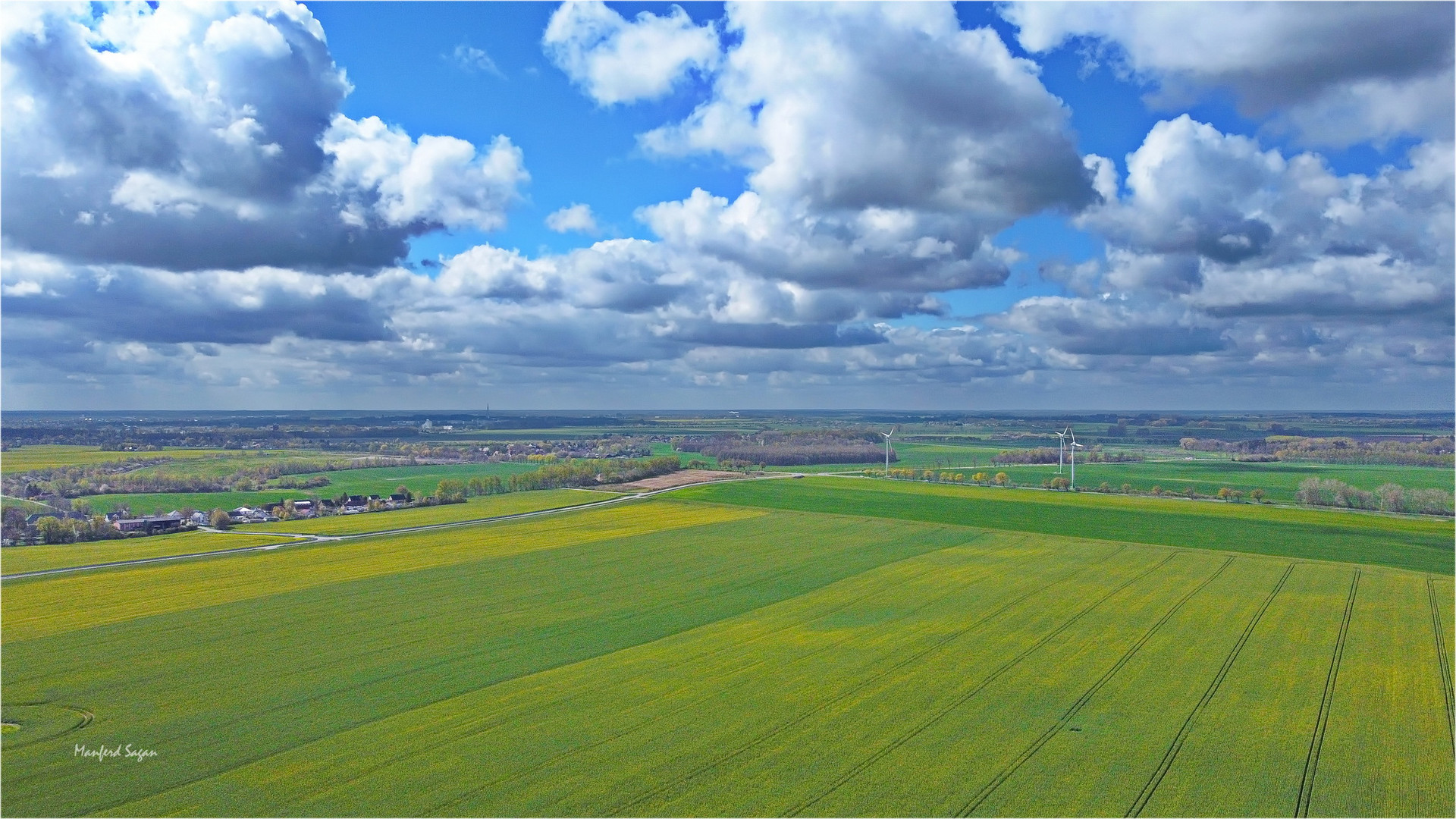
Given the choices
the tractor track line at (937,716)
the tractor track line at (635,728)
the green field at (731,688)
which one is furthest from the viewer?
the green field at (731,688)

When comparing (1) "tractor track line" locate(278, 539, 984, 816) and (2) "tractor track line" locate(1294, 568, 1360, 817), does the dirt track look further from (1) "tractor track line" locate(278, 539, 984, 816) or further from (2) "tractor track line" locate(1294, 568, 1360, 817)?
(2) "tractor track line" locate(1294, 568, 1360, 817)

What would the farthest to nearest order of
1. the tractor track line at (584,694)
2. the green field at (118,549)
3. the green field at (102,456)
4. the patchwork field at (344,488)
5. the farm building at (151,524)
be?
the green field at (102,456) → the patchwork field at (344,488) → the farm building at (151,524) → the green field at (118,549) → the tractor track line at (584,694)

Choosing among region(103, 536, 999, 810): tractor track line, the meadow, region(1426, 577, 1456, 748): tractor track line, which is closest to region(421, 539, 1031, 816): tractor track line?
region(103, 536, 999, 810): tractor track line

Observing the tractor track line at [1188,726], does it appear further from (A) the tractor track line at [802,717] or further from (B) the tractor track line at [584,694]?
(B) the tractor track line at [584,694]

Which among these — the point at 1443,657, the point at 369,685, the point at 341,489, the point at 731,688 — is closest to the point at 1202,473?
the point at 1443,657

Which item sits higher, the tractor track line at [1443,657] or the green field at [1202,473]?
the green field at [1202,473]

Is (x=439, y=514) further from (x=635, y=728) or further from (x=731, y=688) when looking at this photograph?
(x=635, y=728)

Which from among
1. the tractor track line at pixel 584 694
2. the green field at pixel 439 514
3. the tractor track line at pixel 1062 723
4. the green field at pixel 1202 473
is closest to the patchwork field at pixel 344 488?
the green field at pixel 439 514
